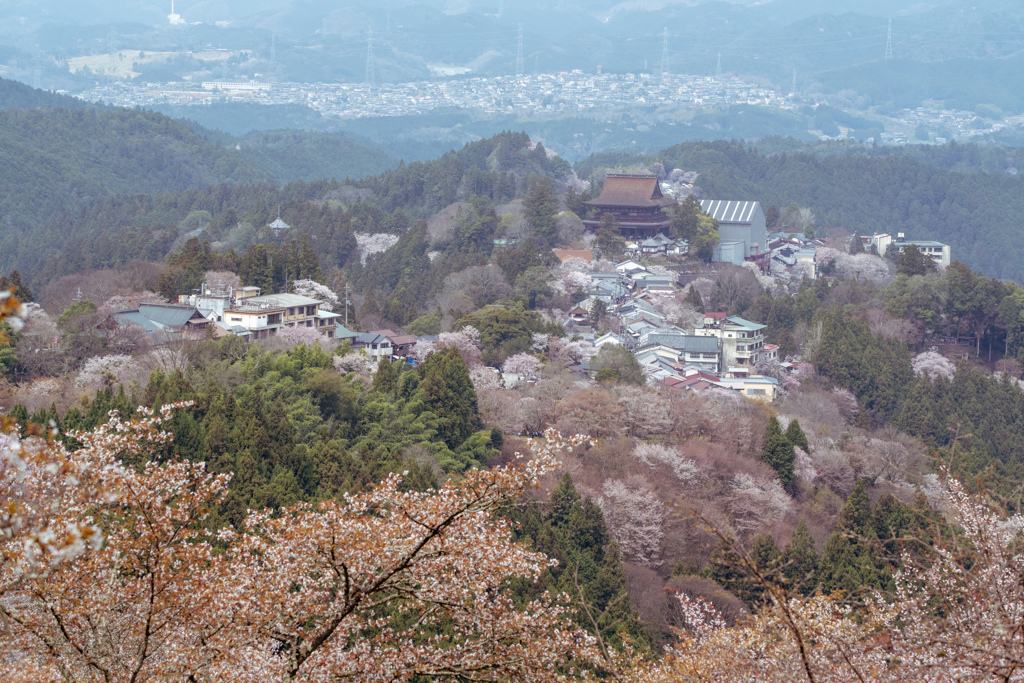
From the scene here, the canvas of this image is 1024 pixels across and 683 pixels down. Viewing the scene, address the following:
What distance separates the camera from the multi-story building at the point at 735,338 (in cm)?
3650

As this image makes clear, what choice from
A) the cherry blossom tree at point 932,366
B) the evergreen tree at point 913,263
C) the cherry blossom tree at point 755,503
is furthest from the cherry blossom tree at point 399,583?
the evergreen tree at point 913,263

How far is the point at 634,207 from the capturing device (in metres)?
48.9

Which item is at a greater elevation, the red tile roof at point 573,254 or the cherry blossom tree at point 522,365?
the red tile roof at point 573,254

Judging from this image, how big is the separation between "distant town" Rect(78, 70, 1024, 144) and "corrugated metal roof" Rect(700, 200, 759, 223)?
8634 centimetres

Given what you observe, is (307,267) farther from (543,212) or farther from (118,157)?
(118,157)

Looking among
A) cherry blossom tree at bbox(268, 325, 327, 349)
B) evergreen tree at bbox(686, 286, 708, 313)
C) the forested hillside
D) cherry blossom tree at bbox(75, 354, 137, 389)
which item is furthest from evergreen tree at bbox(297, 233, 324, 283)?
the forested hillside

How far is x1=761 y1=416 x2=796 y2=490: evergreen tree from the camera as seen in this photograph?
2670 centimetres

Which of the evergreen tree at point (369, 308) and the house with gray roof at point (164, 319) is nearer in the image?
the house with gray roof at point (164, 319)

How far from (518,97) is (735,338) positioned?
117041 millimetres

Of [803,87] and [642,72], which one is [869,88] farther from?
[642,72]

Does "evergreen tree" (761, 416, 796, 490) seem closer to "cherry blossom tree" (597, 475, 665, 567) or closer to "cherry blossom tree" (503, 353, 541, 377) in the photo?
"cherry blossom tree" (597, 475, 665, 567)

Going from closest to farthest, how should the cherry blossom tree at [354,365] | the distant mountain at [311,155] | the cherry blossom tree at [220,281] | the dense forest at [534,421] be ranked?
1. the dense forest at [534,421]
2. the cherry blossom tree at [354,365]
3. the cherry blossom tree at [220,281]
4. the distant mountain at [311,155]

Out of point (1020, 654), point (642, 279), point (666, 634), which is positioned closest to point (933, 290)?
point (642, 279)

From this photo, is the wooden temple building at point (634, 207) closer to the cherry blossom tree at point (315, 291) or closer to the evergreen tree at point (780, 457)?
the cherry blossom tree at point (315, 291)
